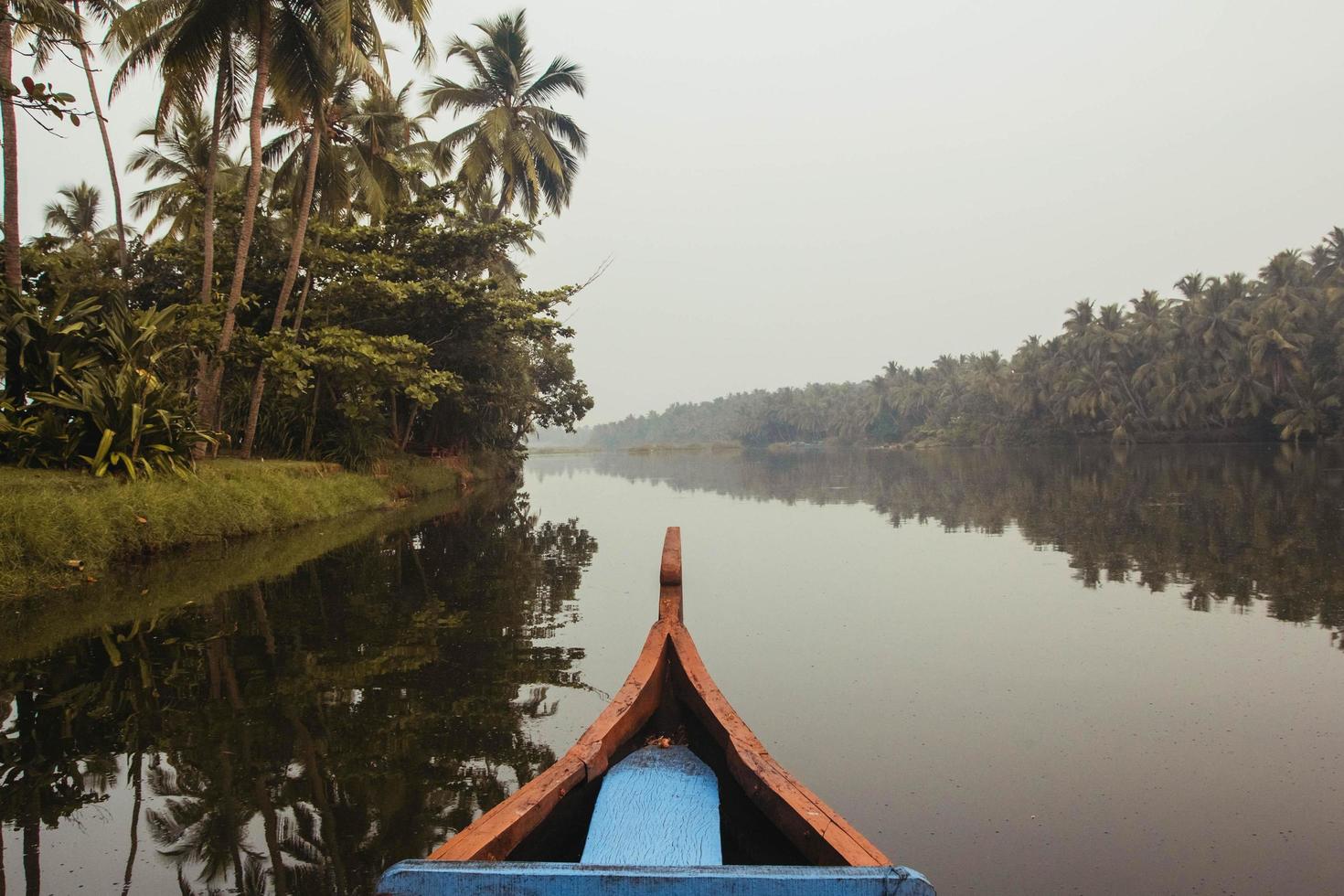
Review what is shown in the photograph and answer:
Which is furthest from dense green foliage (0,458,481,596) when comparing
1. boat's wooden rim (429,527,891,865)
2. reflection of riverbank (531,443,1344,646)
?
reflection of riverbank (531,443,1344,646)

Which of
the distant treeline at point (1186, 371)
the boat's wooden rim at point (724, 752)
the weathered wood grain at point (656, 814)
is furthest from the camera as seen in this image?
the distant treeline at point (1186, 371)

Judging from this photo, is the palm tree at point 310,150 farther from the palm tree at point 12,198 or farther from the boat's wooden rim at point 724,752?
the boat's wooden rim at point 724,752

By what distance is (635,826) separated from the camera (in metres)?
2.68

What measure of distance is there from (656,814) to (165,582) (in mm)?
7328

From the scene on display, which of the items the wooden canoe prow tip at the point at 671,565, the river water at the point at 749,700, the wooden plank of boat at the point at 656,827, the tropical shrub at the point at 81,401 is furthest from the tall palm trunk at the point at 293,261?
the wooden plank of boat at the point at 656,827

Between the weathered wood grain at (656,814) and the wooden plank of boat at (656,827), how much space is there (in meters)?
0.01

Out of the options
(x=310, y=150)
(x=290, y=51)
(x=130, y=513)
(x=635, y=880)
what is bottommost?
(x=635, y=880)

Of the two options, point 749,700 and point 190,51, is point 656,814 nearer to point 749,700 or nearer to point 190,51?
point 749,700

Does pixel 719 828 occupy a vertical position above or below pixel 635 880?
below

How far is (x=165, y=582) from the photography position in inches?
321

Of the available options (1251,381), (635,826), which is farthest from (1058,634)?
(1251,381)

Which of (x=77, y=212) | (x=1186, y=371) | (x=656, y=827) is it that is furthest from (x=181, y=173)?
(x=1186, y=371)

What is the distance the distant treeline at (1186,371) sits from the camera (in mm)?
38125

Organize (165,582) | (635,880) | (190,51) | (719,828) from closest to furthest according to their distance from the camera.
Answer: (635,880), (719,828), (165,582), (190,51)
